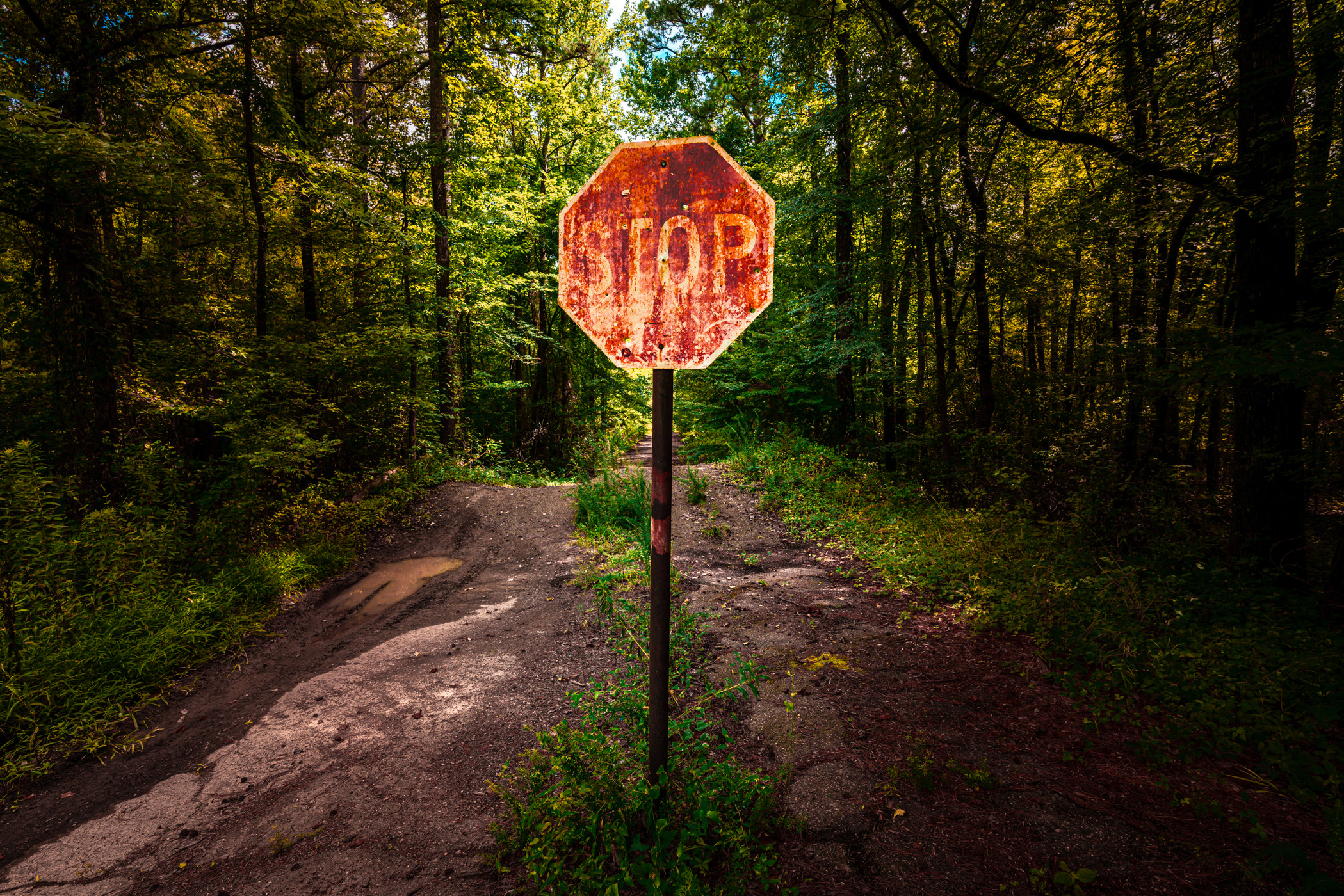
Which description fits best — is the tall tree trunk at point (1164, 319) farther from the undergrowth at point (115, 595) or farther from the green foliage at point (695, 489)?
the undergrowth at point (115, 595)

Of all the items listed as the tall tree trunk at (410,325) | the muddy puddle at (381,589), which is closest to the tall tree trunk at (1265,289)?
the muddy puddle at (381,589)

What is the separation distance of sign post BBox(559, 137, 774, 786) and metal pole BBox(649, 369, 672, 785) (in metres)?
0.05

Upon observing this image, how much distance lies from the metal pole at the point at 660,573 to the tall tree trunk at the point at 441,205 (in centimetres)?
860

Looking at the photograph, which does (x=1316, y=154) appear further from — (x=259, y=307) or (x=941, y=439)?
(x=259, y=307)

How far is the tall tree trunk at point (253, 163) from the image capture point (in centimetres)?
657

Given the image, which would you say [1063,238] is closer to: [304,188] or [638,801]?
[638,801]

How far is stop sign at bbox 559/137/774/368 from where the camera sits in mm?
1580

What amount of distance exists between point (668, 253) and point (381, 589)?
6.04 m

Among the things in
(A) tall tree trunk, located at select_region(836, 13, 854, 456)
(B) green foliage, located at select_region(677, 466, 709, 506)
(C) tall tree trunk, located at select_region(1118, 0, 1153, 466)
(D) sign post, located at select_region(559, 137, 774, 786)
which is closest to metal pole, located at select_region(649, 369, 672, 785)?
(D) sign post, located at select_region(559, 137, 774, 786)

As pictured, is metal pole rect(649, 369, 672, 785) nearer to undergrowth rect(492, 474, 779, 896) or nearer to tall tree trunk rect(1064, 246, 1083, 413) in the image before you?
undergrowth rect(492, 474, 779, 896)

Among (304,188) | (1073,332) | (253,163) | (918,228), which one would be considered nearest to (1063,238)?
(918,228)

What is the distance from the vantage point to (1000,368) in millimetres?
10867

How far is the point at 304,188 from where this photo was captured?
7.13m

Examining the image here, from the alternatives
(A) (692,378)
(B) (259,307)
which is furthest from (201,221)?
(A) (692,378)
